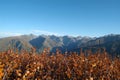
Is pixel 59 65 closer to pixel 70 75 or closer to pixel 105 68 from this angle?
pixel 70 75

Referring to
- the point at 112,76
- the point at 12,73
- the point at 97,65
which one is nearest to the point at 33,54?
the point at 12,73

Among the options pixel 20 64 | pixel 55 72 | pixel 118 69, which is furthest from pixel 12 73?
pixel 118 69

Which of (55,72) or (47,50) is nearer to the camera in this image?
(55,72)

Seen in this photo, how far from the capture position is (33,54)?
11922mm

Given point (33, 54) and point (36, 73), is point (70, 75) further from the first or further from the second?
point (33, 54)

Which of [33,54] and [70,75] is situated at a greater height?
[33,54]

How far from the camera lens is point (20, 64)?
10836mm

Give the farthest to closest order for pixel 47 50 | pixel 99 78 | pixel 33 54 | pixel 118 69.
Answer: pixel 47 50 < pixel 33 54 < pixel 118 69 < pixel 99 78

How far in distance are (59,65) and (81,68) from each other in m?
1.30

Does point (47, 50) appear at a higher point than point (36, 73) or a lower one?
higher

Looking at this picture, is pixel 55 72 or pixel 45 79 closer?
pixel 45 79

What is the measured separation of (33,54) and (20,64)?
4.08ft

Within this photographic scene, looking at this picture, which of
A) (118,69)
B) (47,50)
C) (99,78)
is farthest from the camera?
(47,50)

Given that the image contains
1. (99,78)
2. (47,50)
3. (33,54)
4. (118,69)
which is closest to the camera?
(99,78)
